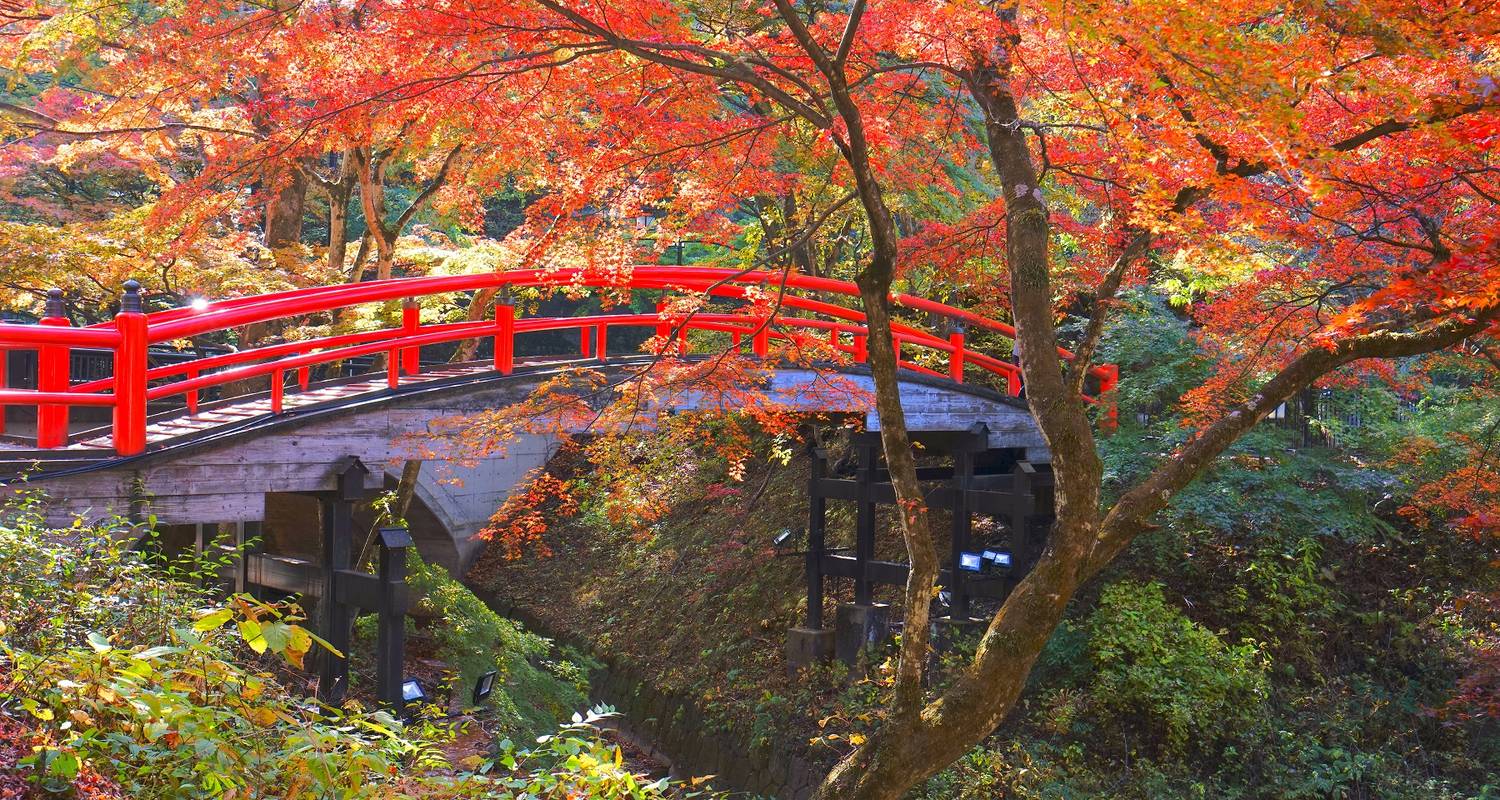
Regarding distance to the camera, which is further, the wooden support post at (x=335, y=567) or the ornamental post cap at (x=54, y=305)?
the wooden support post at (x=335, y=567)

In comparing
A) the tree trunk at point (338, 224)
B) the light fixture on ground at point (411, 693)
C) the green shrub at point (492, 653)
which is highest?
the tree trunk at point (338, 224)

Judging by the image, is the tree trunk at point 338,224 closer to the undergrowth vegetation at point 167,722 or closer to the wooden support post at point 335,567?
the wooden support post at point 335,567

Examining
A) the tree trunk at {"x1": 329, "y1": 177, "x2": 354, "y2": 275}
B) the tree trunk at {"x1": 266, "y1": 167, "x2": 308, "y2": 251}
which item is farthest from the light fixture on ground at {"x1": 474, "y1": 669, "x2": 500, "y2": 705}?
the tree trunk at {"x1": 266, "y1": 167, "x2": 308, "y2": 251}

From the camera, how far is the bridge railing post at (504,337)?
8.30m

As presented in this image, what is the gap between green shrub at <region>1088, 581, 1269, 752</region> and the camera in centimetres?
984

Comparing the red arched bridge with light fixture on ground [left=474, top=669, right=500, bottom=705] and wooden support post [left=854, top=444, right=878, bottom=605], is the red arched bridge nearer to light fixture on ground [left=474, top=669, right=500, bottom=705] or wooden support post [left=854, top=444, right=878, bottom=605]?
wooden support post [left=854, top=444, right=878, bottom=605]

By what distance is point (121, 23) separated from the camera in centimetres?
962

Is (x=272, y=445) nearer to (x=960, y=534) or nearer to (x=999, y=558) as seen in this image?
(x=999, y=558)

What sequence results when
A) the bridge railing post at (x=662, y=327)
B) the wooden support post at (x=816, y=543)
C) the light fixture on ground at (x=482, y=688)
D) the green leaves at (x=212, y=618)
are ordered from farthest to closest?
the wooden support post at (x=816, y=543), the bridge railing post at (x=662, y=327), the light fixture on ground at (x=482, y=688), the green leaves at (x=212, y=618)

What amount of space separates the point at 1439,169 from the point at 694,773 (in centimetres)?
928

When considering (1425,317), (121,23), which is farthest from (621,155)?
(1425,317)

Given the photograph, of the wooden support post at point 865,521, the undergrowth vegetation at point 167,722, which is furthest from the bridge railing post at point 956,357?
the undergrowth vegetation at point 167,722

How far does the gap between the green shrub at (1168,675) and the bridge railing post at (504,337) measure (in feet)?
20.3

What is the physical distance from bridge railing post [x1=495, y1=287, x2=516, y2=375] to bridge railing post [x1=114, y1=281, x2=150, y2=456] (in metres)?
2.64
